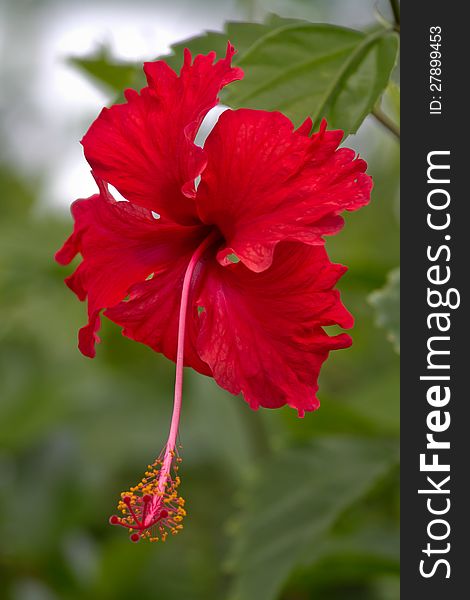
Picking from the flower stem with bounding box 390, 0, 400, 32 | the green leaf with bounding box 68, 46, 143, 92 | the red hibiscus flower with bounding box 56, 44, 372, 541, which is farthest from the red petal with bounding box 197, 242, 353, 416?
the green leaf with bounding box 68, 46, 143, 92

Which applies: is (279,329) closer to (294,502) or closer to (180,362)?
(180,362)

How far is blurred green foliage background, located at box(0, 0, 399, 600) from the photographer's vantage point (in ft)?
4.05

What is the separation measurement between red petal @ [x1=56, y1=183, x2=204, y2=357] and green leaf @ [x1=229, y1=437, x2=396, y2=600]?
493 mm

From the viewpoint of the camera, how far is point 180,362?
720 mm

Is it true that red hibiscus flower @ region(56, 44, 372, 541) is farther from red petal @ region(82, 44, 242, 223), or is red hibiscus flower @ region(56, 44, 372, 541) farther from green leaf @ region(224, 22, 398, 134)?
green leaf @ region(224, 22, 398, 134)

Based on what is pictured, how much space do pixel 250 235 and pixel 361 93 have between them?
21cm

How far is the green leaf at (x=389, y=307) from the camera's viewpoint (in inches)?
41.4

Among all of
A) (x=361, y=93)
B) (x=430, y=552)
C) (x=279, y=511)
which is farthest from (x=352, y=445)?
(x=361, y=93)

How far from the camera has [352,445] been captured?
133 cm

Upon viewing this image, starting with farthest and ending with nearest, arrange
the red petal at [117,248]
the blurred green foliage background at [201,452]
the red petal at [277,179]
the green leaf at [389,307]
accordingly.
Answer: the blurred green foliage background at [201,452] → the green leaf at [389,307] → the red petal at [117,248] → the red petal at [277,179]

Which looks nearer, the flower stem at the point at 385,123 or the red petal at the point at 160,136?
the red petal at the point at 160,136

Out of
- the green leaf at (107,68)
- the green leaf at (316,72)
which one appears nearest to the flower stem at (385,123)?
the green leaf at (316,72)

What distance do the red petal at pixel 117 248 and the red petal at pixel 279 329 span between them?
3.0 inches

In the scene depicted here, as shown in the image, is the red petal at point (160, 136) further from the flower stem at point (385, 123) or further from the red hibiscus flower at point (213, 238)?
the flower stem at point (385, 123)
